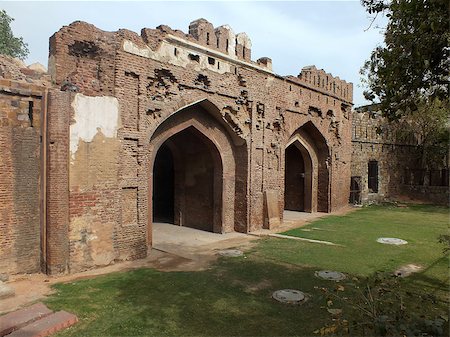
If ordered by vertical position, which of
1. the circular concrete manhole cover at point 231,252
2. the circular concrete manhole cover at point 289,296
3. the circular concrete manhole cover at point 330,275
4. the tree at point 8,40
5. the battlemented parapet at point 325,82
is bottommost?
the circular concrete manhole cover at point 231,252

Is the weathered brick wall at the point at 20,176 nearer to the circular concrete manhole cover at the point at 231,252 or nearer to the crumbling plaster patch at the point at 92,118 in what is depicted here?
the crumbling plaster patch at the point at 92,118

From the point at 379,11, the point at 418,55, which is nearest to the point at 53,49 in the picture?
the point at 379,11

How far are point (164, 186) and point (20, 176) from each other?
328 inches

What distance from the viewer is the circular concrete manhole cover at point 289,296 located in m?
5.81

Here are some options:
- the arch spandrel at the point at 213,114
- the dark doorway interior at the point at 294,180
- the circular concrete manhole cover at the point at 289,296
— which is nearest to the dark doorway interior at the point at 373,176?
the dark doorway interior at the point at 294,180

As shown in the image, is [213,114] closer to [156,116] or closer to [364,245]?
[156,116]

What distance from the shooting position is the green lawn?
4934mm

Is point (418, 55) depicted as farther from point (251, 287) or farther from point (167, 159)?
point (167, 159)

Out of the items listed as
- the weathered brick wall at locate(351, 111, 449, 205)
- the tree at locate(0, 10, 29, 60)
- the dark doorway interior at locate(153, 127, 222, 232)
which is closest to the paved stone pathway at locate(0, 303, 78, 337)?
the dark doorway interior at locate(153, 127, 222, 232)

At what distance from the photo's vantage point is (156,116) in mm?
9055

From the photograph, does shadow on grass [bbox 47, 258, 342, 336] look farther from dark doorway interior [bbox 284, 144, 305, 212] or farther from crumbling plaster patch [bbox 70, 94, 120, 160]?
dark doorway interior [bbox 284, 144, 305, 212]

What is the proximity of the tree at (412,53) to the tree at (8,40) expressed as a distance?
95.4ft

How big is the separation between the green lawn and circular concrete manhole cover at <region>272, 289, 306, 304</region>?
0.43ft

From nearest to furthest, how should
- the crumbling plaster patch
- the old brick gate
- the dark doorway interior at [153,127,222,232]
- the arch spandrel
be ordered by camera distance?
the old brick gate
the crumbling plaster patch
the arch spandrel
the dark doorway interior at [153,127,222,232]
